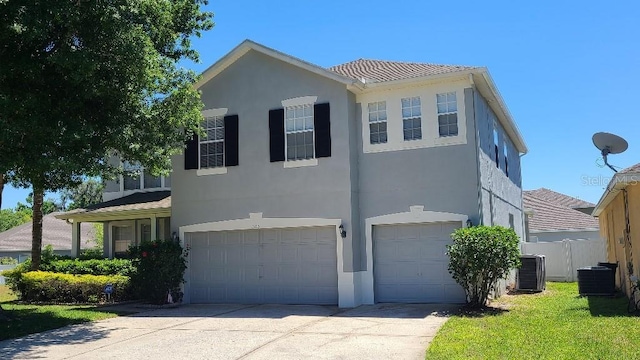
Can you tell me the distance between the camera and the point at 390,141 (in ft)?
51.3

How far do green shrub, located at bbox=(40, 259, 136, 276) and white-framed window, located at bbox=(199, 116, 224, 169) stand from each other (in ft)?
14.4

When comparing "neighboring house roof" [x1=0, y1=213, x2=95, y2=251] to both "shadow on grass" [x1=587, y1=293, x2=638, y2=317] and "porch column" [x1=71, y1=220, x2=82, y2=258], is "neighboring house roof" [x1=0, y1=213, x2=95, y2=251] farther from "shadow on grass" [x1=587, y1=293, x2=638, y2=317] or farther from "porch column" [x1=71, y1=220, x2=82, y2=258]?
"shadow on grass" [x1=587, y1=293, x2=638, y2=317]

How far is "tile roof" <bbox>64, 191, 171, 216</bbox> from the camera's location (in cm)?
1936

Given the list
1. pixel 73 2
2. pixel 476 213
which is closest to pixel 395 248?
pixel 476 213

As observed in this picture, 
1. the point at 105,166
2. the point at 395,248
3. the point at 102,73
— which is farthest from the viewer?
the point at 395,248

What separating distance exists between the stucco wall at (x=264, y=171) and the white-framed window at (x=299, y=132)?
1.20ft

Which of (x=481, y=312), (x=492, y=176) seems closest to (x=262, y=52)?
(x=492, y=176)

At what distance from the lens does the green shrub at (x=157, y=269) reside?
54.2 ft

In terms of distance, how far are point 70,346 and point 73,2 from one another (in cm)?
661

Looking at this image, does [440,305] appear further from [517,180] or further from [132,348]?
[517,180]

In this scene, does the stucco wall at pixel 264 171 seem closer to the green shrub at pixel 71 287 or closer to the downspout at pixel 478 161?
the green shrub at pixel 71 287

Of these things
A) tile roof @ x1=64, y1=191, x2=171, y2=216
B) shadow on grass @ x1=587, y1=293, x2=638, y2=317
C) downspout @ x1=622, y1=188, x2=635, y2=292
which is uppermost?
tile roof @ x1=64, y1=191, x2=171, y2=216

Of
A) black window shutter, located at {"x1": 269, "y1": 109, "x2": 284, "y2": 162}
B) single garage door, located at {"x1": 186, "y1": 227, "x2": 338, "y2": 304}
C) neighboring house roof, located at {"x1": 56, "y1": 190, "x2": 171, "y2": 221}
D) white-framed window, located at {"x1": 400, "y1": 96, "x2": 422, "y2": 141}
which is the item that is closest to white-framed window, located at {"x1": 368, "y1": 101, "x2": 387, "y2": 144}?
white-framed window, located at {"x1": 400, "y1": 96, "x2": 422, "y2": 141}

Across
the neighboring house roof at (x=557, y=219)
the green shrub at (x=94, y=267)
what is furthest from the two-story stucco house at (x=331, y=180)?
the neighboring house roof at (x=557, y=219)
